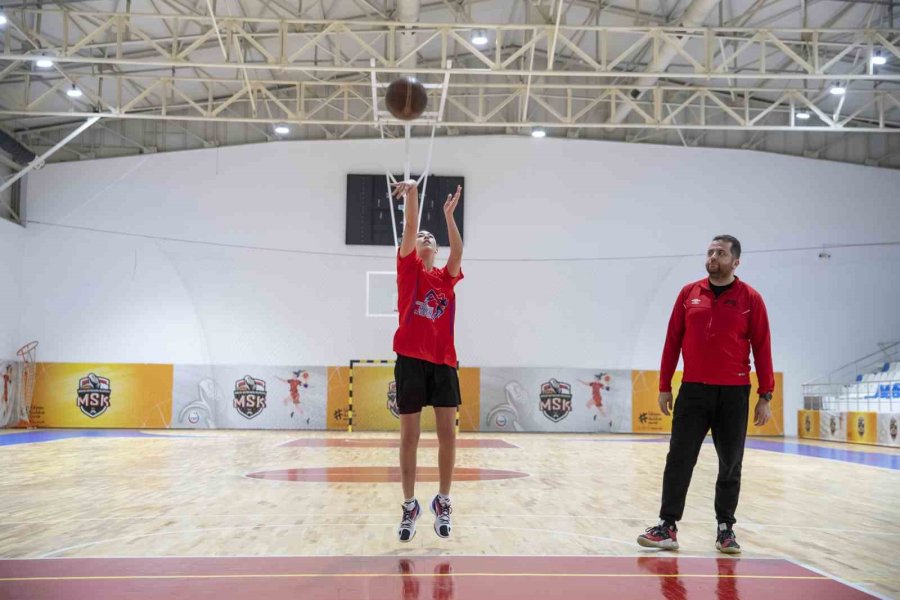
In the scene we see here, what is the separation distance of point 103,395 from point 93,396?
0.78 ft

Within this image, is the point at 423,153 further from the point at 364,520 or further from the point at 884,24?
the point at 364,520

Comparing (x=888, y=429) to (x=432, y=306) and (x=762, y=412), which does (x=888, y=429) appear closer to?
(x=762, y=412)

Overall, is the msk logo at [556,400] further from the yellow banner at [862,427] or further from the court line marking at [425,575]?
the court line marking at [425,575]

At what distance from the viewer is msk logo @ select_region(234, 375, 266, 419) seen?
20.9 meters

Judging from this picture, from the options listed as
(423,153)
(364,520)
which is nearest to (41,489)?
(364,520)

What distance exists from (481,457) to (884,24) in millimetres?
11667

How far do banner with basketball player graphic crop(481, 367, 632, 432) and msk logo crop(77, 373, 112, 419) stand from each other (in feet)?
30.0

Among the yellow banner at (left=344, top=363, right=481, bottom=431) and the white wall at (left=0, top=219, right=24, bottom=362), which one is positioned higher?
the white wall at (left=0, top=219, right=24, bottom=362)

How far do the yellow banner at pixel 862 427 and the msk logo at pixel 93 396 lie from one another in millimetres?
16891

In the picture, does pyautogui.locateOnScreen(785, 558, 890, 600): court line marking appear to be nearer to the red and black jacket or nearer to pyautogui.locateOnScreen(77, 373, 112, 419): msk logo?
the red and black jacket

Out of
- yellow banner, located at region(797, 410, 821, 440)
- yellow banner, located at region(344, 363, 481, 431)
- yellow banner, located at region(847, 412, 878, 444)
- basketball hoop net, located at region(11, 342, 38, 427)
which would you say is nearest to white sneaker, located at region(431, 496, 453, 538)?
yellow banner, located at region(847, 412, 878, 444)

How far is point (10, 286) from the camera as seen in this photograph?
67.3ft

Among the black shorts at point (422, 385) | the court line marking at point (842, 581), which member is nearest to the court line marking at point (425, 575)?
the court line marking at point (842, 581)

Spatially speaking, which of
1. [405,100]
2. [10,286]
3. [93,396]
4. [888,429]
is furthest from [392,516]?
[10,286]
